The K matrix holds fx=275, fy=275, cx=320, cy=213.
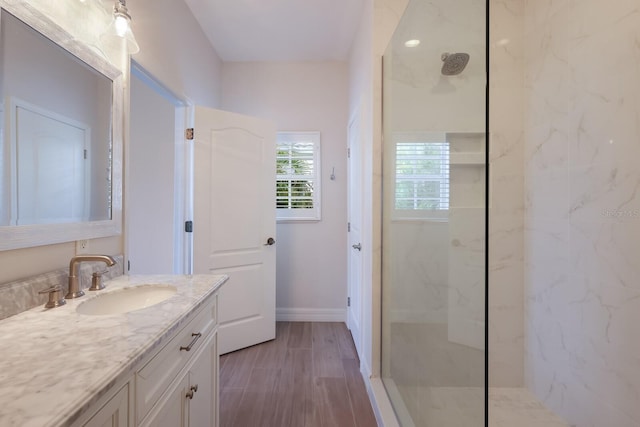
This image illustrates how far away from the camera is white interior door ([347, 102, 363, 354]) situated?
84.0 inches

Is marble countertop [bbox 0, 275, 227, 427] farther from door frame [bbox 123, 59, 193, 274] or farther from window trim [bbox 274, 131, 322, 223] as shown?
window trim [bbox 274, 131, 322, 223]

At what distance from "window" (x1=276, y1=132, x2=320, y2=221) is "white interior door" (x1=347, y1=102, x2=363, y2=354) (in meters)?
0.39

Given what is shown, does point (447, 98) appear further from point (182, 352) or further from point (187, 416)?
point (187, 416)

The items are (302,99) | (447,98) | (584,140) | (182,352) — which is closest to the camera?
(182,352)

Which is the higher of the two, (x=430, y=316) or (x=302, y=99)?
(x=302, y=99)

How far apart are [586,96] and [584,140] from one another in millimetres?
219

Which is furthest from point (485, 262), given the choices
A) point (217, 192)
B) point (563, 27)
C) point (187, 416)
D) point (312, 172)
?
point (312, 172)

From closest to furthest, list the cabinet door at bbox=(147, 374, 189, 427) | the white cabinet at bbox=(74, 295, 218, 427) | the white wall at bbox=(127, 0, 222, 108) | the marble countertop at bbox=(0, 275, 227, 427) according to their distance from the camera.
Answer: the marble countertop at bbox=(0, 275, 227, 427)
the white cabinet at bbox=(74, 295, 218, 427)
the cabinet door at bbox=(147, 374, 189, 427)
the white wall at bbox=(127, 0, 222, 108)

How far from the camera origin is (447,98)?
3.35 ft

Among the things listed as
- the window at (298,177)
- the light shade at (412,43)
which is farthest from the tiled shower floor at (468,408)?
the window at (298,177)

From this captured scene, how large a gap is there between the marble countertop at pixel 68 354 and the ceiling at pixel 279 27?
7.33ft

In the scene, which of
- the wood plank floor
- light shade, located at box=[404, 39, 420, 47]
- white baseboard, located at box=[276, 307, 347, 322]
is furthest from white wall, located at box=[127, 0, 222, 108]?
white baseboard, located at box=[276, 307, 347, 322]

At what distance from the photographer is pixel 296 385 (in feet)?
6.06

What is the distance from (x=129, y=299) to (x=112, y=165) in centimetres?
62
